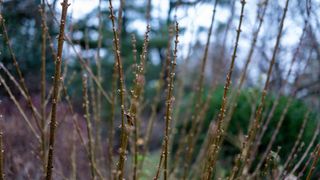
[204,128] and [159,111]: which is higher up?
[159,111]

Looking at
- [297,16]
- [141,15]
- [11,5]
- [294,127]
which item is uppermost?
[141,15]

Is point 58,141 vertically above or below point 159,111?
below

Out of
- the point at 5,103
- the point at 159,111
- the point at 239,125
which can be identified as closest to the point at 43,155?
the point at 5,103

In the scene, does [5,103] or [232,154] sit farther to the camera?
[232,154]

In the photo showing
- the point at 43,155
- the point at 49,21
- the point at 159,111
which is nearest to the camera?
the point at 43,155

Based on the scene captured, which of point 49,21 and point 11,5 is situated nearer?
point 49,21

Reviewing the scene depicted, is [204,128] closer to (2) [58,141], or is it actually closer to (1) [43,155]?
(2) [58,141]

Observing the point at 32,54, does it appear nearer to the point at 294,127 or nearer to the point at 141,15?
the point at 294,127

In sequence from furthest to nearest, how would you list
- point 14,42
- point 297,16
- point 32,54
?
point 32,54 < point 14,42 < point 297,16

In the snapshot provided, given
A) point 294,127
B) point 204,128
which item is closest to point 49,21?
point 204,128
